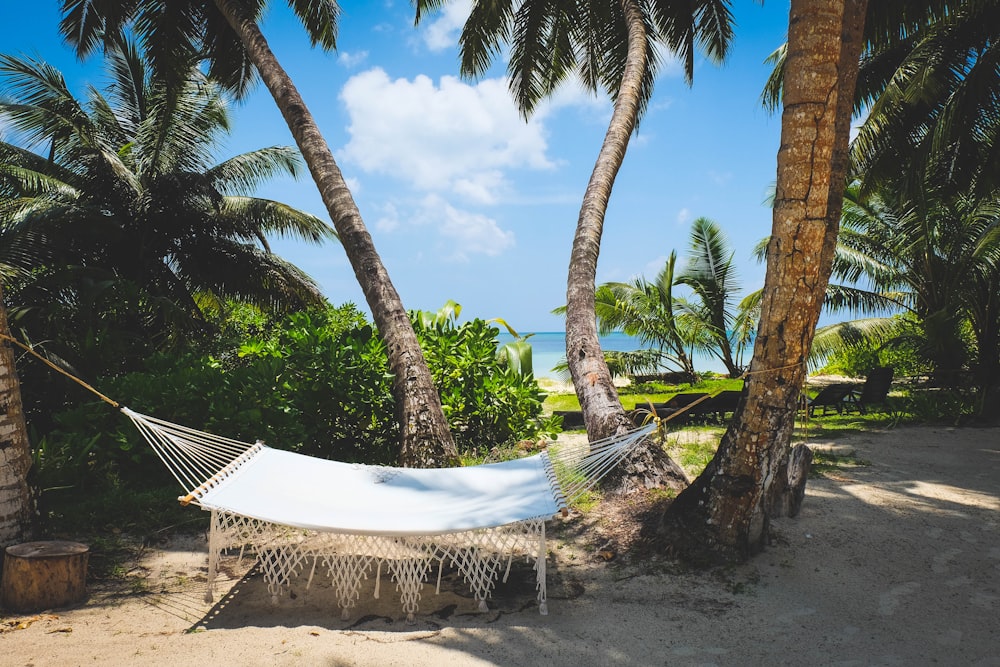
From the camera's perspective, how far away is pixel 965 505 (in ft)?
12.1

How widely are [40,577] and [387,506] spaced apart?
1.32m

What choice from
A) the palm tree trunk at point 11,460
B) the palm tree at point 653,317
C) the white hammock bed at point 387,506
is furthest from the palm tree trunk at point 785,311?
the palm tree at point 653,317

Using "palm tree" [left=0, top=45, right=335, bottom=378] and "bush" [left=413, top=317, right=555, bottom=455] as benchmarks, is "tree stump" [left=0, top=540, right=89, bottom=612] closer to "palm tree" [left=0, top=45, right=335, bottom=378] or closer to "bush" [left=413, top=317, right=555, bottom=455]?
"bush" [left=413, top=317, right=555, bottom=455]

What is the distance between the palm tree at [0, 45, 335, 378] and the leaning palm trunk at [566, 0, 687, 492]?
14.8 feet

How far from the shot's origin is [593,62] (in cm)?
766

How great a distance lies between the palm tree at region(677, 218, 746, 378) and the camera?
36.2 ft

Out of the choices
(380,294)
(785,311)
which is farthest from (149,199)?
(785,311)

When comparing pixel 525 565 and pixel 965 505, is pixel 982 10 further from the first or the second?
pixel 525 565

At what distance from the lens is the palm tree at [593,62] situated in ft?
13.9

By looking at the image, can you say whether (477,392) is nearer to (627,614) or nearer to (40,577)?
(627,614)

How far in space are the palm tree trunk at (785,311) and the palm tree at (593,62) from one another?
834mm

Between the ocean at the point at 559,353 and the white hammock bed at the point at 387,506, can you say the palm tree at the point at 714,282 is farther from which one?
the ocean at the point at 559,353

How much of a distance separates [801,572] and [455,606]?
1.47 m

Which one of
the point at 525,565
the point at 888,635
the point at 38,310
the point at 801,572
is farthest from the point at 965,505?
the point at 38,310
